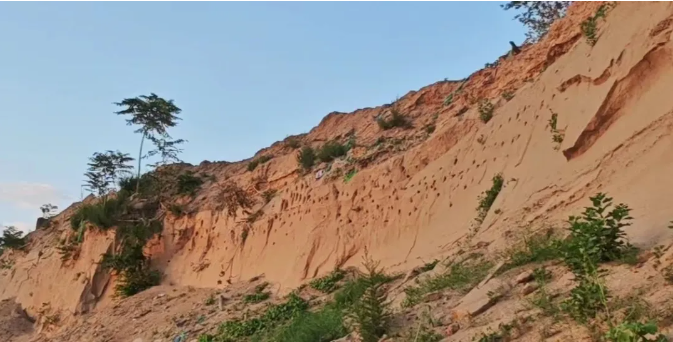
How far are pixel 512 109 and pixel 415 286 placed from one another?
14.3ft

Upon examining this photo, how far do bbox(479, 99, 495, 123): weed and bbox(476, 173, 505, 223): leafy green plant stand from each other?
1.90 metres

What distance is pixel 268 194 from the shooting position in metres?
15.9

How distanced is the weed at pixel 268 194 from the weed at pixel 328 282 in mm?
4610

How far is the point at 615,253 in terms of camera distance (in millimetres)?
5051

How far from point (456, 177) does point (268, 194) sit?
6.49 metres

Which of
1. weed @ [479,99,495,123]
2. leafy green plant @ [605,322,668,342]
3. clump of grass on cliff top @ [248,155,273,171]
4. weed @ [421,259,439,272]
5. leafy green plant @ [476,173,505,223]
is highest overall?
clump of grass on cliff top @ [248,155,273,171]

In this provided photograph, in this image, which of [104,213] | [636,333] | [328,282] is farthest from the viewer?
[104,213]

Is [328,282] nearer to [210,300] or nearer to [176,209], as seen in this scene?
[210,300]

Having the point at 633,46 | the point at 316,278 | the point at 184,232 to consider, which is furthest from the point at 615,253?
the point at 184,232

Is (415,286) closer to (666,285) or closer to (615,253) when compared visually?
(615,253)

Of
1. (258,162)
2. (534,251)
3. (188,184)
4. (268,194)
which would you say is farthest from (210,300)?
(534,251)

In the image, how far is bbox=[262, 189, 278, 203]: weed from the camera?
1566 centimetres

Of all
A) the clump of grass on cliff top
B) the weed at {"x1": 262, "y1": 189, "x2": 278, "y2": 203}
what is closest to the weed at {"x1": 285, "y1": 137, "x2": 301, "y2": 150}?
the clump of grass on cliff top

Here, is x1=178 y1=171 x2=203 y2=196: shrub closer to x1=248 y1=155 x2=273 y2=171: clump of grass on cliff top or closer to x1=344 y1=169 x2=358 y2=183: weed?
x1=248 y1=155 x2=273 y2=171: clump of grass on cliff top
